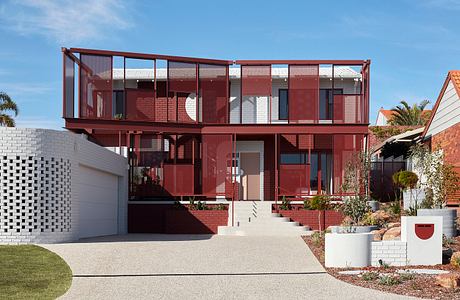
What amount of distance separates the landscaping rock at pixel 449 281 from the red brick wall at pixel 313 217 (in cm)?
1209

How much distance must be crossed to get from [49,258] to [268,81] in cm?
1297

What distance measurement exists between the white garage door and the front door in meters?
5.89

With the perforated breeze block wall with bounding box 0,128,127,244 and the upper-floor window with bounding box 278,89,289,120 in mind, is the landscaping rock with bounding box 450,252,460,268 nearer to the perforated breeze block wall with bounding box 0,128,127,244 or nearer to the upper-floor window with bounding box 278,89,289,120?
the perforated breeze block wall with bounding box 0,128,127,244

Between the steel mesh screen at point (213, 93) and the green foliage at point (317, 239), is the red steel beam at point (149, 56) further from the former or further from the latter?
the green foliage at point (317, 239)

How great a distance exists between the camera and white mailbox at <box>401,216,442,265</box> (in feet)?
49.2

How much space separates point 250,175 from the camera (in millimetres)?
28672

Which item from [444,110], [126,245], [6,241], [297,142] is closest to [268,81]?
[297,142]

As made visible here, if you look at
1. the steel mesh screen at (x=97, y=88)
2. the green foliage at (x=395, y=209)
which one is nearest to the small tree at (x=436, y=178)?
the green foliage at (x=395, y=209)

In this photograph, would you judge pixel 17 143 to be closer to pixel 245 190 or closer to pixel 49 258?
pixel 49 258

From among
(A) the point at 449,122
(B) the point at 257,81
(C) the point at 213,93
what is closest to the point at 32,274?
(C) the point at 213,93

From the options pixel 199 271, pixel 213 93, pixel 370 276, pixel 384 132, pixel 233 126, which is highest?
pixel 213 93

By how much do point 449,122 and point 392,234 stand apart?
8.95 meters

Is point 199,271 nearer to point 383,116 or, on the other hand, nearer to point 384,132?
point 384,132

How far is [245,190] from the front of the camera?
28609 mm
